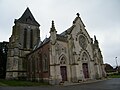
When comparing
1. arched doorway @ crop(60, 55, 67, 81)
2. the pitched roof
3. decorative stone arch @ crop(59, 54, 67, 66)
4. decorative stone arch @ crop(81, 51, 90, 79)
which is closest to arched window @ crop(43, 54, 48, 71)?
decorative stone arch @ crop(59, 54, 67, 66)

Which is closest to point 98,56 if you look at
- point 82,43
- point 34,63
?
point 82,43

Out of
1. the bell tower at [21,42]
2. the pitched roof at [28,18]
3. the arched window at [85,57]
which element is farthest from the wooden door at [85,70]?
the pitched roof at [28,18]

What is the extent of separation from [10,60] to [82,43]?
19976 mm

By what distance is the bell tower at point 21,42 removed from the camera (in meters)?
34.7

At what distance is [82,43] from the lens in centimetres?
2977

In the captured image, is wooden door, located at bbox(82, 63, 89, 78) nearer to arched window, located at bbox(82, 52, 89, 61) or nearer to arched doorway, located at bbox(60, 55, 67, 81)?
arched window, located at bbox(82, 52, 89, 61)

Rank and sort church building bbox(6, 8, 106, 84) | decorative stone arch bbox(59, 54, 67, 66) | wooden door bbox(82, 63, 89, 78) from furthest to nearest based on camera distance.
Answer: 1. wooden door bbox(82, 63, 89, 78)
2. decorative stone arch bbox(59, 54, 67, 66)
3. church building bbox(6, 8, 106, 84)

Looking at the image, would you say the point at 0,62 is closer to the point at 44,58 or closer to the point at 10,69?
the point at 10,69

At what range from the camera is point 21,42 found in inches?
1526

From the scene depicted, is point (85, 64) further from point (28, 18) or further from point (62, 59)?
point (28, 18)

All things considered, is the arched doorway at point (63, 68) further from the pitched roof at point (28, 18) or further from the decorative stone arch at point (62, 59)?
the pitched roof at point (28, 18)

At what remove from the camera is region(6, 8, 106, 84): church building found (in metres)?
24.6

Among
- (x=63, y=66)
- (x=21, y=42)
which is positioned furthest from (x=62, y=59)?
(x=21, y=42)

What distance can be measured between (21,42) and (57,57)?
61.5 feet
